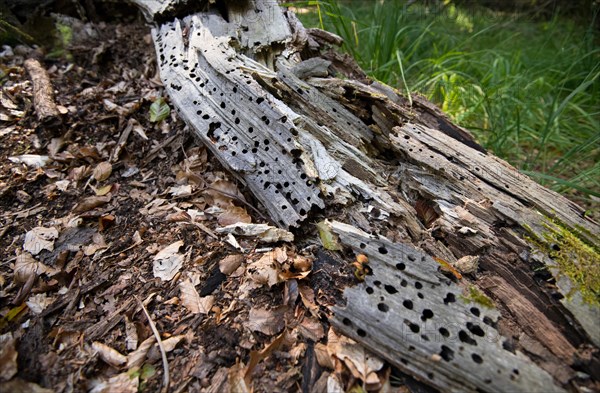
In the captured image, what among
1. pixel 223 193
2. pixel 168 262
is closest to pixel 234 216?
pixel 223 193

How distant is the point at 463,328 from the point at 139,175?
8.68 feet

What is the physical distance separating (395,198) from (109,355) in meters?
1.92

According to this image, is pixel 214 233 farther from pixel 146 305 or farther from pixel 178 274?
pixel 146 305

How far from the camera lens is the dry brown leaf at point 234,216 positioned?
2334 millimetres

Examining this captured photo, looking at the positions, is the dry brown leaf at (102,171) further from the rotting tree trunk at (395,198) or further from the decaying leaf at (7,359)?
the decaying leaf at (7,359)

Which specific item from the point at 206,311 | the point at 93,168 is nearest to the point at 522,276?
the point at 206,311

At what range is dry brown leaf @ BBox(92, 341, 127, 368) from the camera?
1.72m

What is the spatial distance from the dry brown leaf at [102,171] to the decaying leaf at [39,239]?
555mm

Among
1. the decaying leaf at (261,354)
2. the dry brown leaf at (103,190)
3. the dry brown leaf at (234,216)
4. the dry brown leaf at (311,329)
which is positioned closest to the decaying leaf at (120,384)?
the decaying leaf at (261,354)

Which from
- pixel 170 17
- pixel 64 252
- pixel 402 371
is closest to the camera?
pixel 402 371

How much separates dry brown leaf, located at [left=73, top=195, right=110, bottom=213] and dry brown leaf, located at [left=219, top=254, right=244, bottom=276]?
1.24 metres

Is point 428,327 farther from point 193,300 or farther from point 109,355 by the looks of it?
point 109,355

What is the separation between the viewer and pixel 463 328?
1.61m

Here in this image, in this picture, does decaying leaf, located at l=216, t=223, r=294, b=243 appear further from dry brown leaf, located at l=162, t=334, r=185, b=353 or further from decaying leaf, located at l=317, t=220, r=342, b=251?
dry brown leaf, located at l=162, t=334, r=185, b=353
